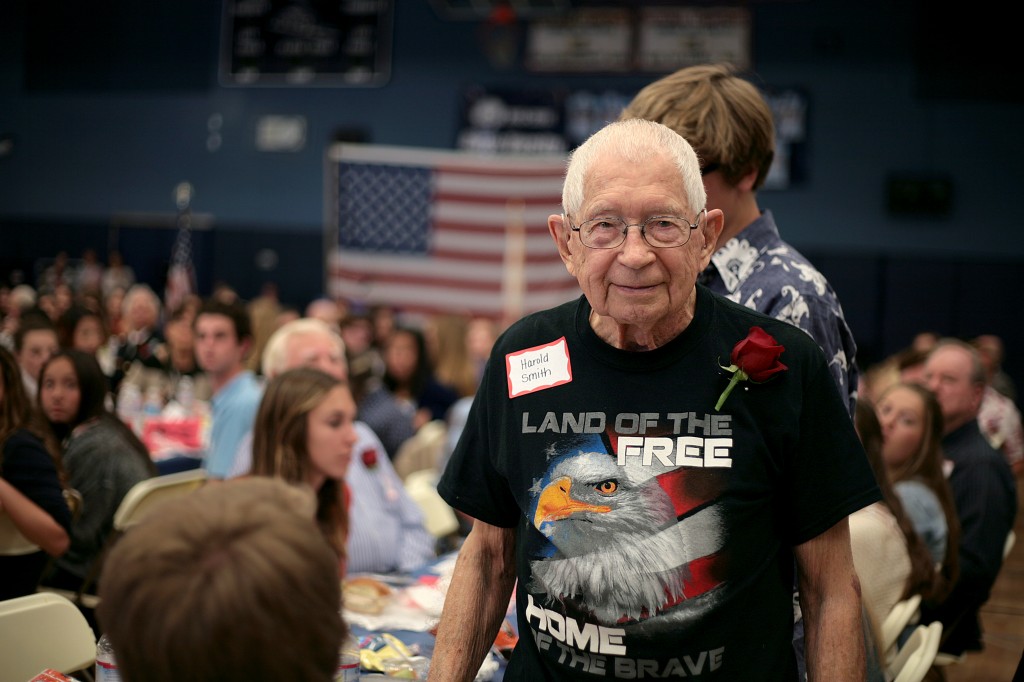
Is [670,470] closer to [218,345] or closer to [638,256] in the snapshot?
[638,256]

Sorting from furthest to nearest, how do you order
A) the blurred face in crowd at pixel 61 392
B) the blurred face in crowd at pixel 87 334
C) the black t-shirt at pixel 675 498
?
the blurred face in crowd at pixel 87 334 < the blurred face in crowd at pixel 61 392 < the black t-shirt at pixel 675 498

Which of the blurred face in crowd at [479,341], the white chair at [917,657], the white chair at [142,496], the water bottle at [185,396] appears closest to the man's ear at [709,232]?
the white chair at [917,657]

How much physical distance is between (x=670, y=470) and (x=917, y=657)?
5.57 feet

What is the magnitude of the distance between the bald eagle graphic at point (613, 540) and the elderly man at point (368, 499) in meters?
2.15

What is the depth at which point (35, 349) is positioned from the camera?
19.8ft

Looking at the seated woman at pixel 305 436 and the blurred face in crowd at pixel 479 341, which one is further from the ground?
the seated woman at pixel 305 436

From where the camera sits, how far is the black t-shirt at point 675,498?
4.74 ft

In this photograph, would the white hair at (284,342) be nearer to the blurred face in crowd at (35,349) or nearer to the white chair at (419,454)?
the white chair at (419,454)

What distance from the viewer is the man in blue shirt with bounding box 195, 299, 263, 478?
4664 mm

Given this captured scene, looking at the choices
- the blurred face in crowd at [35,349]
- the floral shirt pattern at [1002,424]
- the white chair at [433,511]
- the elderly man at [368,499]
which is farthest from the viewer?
the floral shirt pattern at [1002,424]

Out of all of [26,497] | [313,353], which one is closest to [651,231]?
[26,497]

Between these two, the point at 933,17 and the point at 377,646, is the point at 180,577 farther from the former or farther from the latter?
the point at 933,17

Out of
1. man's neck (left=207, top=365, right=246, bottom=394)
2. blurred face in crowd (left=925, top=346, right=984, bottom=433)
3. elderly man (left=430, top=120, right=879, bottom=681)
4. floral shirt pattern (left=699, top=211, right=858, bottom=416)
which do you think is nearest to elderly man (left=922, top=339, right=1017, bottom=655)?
blurred face in crowd (left=925, top=346, right=984, bottom=433)

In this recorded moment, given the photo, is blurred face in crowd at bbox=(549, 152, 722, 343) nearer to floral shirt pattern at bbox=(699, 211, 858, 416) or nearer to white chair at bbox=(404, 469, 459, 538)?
floral shirt pattern at bbox=(699, 211, 858, 416)
